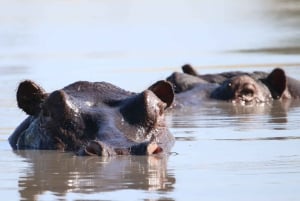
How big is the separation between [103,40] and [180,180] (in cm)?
1528

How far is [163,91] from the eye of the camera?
9.27m

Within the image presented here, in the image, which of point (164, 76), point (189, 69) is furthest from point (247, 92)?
point (164, 76)

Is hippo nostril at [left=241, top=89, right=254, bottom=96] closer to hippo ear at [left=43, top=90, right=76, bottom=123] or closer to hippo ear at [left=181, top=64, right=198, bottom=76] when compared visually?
hippo ear at [left=181, top=64, right=198, bottom=76]

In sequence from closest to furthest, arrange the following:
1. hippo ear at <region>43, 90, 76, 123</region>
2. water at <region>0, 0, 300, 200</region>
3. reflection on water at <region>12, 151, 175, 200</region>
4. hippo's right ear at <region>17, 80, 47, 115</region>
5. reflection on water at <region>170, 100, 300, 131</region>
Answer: reflection on water at <region>12, 151, 175, 200</region>, water at <region>0, 0, 300, 200</region>, hippo ear at <region>43, 90, 76, 123</region>, hippo's right ear at <region>17, 80, 47, 115</region>, reflection on water at <region>170, 100, 300, 131</region>

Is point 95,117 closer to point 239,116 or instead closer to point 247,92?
point 239,116

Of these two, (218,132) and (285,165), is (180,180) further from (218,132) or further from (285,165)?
(218,132)

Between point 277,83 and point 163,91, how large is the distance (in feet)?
16.4

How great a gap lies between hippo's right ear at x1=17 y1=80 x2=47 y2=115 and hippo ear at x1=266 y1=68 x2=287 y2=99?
5199mm

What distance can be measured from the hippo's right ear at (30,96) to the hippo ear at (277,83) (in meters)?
5.20

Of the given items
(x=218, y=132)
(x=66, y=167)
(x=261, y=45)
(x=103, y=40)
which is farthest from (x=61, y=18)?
(x=66, y=167)

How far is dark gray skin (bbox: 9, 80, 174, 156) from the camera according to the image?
8484 millimetres

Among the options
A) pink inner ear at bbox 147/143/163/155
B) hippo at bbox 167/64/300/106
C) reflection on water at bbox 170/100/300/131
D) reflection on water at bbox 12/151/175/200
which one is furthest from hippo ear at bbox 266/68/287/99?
pink inner ear at bbox 147/143/163/155

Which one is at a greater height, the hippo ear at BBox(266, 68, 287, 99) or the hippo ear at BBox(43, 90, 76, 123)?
the hippo ear at BBox(266, 68, 287, 99)

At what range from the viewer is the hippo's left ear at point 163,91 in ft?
30.2
